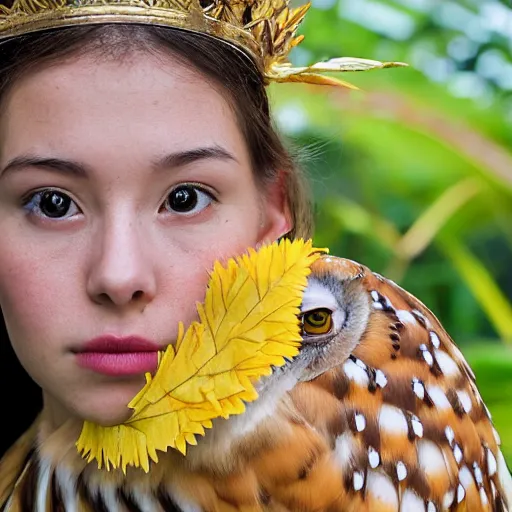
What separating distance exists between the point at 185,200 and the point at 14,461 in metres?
0.34

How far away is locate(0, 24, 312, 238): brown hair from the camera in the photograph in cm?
57

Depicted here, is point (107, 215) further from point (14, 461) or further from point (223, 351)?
point (14, 461)

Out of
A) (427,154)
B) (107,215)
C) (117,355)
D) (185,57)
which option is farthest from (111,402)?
(427,154)

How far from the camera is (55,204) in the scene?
0.58 metres

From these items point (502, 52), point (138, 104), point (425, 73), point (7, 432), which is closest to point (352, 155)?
point (425, 73)

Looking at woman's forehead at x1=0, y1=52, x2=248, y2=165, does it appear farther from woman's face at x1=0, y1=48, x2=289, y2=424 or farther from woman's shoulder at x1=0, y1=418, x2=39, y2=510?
woman's shoulder at x1=0, y1=418, x2=39, y2=510

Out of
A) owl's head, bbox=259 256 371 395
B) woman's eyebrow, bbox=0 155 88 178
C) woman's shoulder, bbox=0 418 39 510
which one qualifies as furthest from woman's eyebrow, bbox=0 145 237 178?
woman's shoulder, bbox=0 418 39 510

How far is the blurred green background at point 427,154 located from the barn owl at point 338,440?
0.79 metres

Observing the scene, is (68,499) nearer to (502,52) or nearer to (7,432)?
(7,432)

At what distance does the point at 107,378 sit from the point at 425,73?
121 centimetres

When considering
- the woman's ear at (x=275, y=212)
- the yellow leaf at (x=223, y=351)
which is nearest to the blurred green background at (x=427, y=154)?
the woman's ear at (x=275, y=212)

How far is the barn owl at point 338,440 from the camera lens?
0.57 metres

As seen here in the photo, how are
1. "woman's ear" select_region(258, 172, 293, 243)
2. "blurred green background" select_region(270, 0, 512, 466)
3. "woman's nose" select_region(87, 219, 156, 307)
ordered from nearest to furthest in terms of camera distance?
"woman's nose" select_region(87, 219, 156, 307), "woman's ear" select_region(258, 172, 293, 243), "blurred green background" select_region(270, 0, 512, 466)

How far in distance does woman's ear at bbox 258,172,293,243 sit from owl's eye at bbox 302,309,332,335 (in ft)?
0.29
